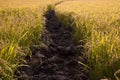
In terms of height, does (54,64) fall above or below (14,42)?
below

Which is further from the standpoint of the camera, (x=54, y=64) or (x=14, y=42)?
(x=54, y=64)

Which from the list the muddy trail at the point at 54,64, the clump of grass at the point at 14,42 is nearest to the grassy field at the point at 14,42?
the clump of grass at the point at 14,42

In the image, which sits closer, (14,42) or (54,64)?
(14,42)

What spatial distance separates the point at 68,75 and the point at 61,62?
76 cm

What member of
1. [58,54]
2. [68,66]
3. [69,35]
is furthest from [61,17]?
[68,66]

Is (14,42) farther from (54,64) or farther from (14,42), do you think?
(54,64)

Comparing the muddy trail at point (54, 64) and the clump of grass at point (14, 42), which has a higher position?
the clump of grass at point (14, 42)

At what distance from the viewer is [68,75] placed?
4.55m

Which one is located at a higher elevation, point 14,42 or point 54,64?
point 14,42

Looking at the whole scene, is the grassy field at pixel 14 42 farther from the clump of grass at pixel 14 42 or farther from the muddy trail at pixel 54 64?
the muddy trail at pixel 54 64

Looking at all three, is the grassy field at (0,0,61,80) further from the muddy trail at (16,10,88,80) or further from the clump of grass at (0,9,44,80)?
the muddy trail at (16,10,88,80)

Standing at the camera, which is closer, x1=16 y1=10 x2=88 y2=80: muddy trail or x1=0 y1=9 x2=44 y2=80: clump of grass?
x1=0 y1=9 x2=44 y2=80: clump of grass

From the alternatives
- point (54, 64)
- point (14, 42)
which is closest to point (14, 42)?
point (14, 42)

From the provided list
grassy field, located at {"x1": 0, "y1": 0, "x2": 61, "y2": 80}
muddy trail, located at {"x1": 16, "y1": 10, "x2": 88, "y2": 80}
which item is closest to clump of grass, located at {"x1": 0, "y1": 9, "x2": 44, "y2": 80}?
grassy field, located at {"x1": 0, "y1": 0, "x2": 61, "y2": 80}
